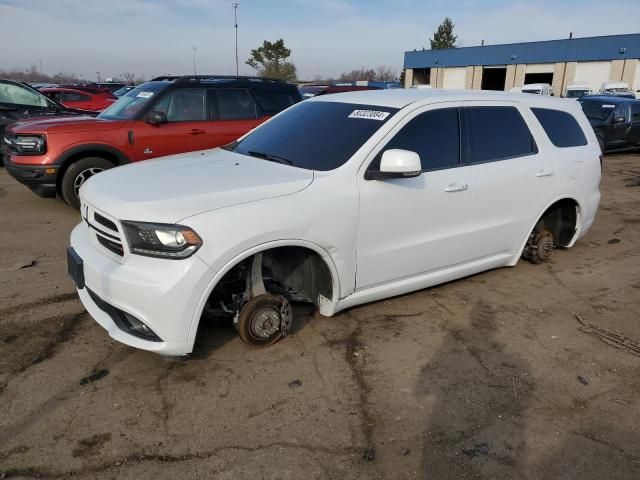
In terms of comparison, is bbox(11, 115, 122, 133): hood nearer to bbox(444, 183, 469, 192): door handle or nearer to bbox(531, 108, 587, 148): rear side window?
bbox(444, 183, 469, 192): door handle

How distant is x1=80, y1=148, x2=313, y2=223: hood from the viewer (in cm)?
297

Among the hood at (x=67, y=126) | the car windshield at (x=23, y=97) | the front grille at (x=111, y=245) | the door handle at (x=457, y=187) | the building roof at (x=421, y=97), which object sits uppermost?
the building roof at (x=421, y=97)

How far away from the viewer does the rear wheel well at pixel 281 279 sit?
11.3 ft

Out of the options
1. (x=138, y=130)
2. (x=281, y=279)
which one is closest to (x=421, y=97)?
(x=281, y=279)

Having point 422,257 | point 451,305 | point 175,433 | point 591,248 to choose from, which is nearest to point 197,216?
point 175,433

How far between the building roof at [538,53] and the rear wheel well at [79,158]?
42248mm

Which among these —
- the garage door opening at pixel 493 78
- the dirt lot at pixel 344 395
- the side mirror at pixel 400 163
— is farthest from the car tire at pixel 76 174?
the garage door opening at pixel 493 78

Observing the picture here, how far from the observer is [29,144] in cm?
654

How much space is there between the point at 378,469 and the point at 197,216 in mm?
1623

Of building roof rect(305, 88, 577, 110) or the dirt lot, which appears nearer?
the dirt lot

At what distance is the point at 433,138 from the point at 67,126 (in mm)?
4843

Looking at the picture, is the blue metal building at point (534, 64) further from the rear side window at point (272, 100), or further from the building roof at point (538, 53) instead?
the rear side window at point (272, 100)

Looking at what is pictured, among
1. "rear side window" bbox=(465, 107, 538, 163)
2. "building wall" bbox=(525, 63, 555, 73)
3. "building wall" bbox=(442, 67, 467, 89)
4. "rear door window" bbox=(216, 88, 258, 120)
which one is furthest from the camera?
"building wall" bbox=(442, 67, 467, 89)

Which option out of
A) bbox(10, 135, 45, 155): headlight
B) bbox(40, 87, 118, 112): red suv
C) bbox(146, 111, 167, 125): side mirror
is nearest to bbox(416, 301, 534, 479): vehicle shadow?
bbox(146, 111, 167, 125): side mirror
